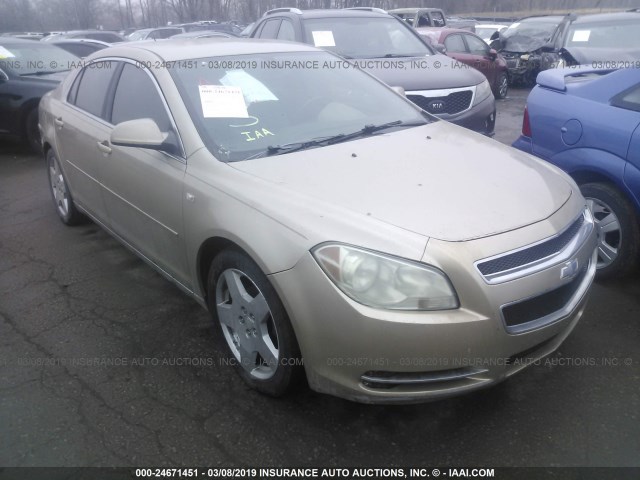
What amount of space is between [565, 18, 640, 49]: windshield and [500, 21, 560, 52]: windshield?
5.09 metres

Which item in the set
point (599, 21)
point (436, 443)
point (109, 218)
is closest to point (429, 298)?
point (436, 443)

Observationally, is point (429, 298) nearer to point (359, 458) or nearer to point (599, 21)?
point (359, 458)

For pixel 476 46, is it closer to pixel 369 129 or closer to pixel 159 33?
pixel 369 129

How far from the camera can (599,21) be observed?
7.88m

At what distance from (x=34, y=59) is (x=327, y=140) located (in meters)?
7.11

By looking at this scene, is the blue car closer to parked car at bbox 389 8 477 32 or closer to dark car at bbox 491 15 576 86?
dark car at bbox 491 15 576 86

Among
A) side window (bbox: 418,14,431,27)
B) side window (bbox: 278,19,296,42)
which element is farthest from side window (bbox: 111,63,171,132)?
side window (bbox: 418,14,431,27)

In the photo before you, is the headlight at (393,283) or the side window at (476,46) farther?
the side window at (476,46)

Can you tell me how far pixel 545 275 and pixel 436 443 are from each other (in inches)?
34.3

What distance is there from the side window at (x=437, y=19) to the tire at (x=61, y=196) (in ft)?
41.5

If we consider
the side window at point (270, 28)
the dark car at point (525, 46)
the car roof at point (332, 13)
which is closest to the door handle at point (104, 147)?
the car roof at point (332, 13)

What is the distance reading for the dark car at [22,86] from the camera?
7375mm

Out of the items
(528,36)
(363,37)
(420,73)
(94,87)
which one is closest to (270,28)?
(363,37)

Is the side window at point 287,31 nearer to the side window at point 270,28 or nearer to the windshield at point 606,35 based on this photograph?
the side window at point 270,28
